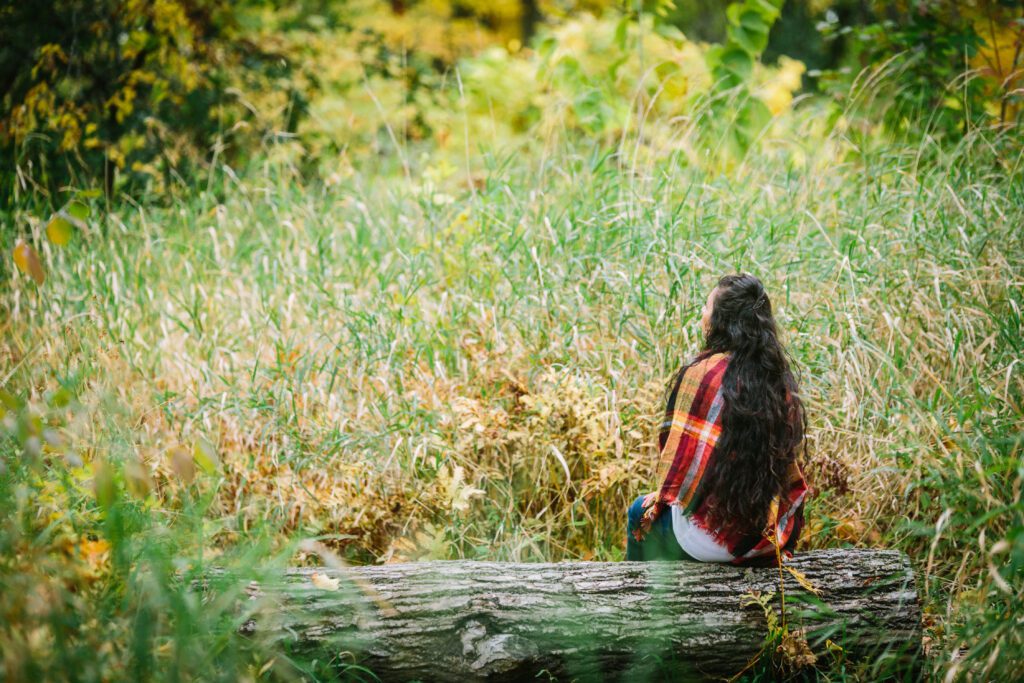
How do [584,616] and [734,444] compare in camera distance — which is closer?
[584,616]

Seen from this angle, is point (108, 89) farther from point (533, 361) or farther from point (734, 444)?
point (734, 444)

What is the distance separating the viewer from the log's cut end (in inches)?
102

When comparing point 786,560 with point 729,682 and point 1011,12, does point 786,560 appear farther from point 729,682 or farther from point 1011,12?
point 1011,12

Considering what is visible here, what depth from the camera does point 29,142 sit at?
5.81 metres

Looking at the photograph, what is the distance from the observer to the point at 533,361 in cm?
392

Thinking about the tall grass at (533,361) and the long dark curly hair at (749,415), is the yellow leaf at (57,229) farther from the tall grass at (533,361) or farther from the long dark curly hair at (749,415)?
the long dark curly hair at (749,415)

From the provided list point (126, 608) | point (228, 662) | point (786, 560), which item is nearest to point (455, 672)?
Answer: point (228, 662)

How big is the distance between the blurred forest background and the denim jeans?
31 cm

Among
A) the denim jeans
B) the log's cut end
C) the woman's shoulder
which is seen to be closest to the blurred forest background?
the log's cut end

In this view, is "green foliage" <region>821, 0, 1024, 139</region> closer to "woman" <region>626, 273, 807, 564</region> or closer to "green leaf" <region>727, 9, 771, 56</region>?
"green leaf" <region>727, 9, 771, 56</region>

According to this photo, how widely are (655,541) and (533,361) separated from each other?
1150mm

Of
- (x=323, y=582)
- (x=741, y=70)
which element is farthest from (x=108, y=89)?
(x=323, y=582)

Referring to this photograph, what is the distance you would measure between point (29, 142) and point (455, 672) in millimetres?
5221

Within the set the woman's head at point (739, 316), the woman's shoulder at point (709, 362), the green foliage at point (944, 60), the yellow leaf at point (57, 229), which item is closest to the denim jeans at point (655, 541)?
the woman's shoulder at point (709, 362)
